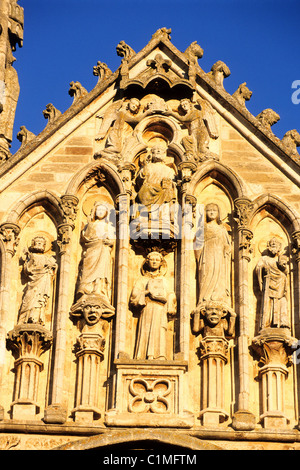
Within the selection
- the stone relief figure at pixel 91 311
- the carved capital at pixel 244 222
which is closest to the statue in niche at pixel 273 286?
the carved capital at pixel 244 222

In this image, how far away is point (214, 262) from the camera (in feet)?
76.1

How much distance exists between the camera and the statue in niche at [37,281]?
22.9 m

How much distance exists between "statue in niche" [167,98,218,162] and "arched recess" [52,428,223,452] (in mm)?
4977

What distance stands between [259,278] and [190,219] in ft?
4.65

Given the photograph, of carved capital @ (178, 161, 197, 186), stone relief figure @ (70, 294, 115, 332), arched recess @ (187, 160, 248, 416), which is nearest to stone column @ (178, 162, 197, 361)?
carved capital @ (178, 161, 197, 186)

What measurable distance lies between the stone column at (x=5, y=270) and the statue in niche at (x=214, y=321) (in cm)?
273

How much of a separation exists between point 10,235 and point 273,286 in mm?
3971

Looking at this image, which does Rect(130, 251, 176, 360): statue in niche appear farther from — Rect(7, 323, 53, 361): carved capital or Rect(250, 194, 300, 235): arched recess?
Rect(250, 194, 300, 235): arched recess

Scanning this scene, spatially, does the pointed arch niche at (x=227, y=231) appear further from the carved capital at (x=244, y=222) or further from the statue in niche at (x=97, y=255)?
the statue in niche at (x=97, y=255)

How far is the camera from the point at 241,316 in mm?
22750

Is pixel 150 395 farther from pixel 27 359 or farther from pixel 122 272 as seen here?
pixel 122 272

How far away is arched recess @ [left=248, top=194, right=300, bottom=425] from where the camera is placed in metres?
22.3
